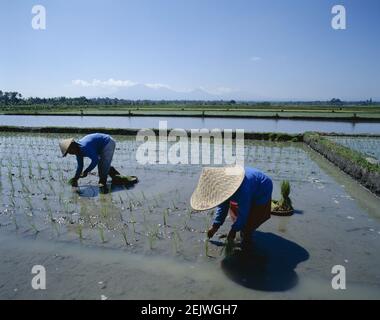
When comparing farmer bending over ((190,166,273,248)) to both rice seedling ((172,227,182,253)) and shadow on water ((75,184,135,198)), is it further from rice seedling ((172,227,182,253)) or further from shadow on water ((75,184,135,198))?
shadow on water ((75,184,135,198))

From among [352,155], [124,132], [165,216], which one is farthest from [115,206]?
[124,132]

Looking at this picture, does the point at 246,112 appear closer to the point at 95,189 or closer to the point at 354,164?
the point at 354,164

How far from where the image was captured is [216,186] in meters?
3.56

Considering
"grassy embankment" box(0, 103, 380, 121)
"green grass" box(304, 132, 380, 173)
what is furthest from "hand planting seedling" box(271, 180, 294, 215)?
"grassy embankment" box(0, 103, 380, 121)

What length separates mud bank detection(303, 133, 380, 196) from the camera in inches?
271

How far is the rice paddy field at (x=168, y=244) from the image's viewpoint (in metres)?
3.46

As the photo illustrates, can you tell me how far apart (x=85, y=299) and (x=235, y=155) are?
8.30 metres

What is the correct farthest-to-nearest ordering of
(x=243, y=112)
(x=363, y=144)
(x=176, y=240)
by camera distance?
(x=243, y=112) → (x=363, y=144) → (x=176, y=240)

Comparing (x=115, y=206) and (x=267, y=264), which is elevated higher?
(x=115, y=206)

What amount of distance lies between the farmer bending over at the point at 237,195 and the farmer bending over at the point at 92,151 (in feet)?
11.4

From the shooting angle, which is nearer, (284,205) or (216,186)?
(216,186)

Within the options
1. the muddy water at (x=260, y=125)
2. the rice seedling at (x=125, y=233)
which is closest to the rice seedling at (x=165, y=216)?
the rice seedling at (x=125, y=233)

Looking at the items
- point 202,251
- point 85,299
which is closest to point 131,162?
point 202,251

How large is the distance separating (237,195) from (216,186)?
0.29 metres
